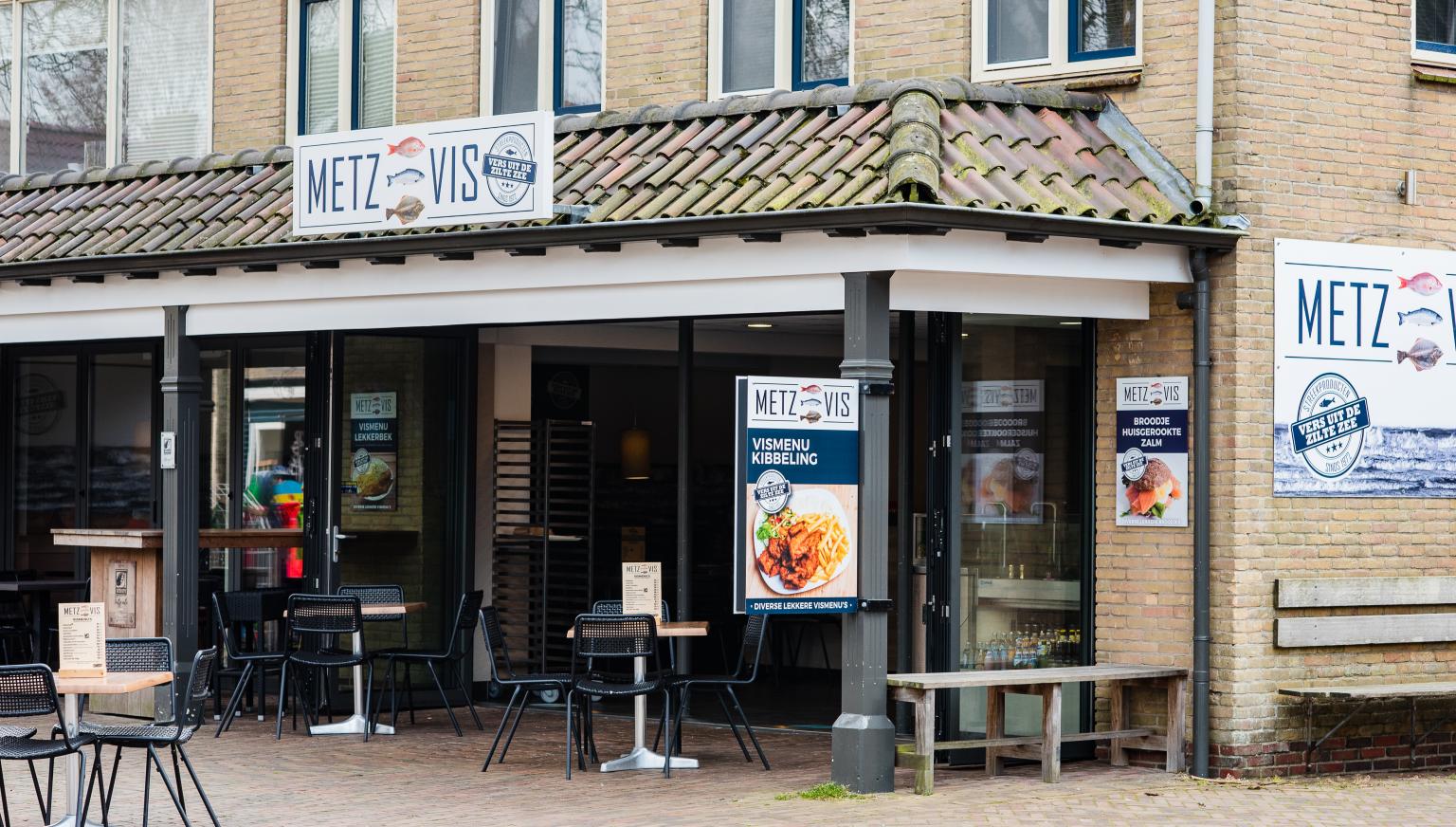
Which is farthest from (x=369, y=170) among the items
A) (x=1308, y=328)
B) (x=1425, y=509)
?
(x=1425, y=509)

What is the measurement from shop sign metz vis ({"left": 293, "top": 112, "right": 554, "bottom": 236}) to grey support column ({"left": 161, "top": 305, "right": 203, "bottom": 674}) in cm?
175

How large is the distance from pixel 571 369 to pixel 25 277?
14.2ft

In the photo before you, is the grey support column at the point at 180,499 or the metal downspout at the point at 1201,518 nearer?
the metal downspout at the point at 1201,518

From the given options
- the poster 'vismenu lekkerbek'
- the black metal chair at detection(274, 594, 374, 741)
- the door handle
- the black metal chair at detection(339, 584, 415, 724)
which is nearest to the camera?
the poster 'vismenu lekkerbek'

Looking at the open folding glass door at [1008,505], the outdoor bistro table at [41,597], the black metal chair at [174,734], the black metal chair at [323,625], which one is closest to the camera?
the black metal chair at [174,734]

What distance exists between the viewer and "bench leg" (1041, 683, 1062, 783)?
→ 10.4 meters

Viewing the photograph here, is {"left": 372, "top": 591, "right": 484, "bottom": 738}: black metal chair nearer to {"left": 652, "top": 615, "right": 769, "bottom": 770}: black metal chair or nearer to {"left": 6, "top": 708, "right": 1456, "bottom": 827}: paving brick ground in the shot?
{"left": 6, "top": 708, "right": 1456, "bottom": 827}: paving brick ground

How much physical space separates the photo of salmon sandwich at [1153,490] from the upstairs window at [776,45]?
10.4ft

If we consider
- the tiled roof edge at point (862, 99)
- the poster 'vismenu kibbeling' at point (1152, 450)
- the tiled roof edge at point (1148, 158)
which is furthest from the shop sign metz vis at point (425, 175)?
the poster 'vismenu kibbeling' at point (1152, 450)

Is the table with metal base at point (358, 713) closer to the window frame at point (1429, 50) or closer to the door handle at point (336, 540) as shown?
the door handle at point (336, 540)

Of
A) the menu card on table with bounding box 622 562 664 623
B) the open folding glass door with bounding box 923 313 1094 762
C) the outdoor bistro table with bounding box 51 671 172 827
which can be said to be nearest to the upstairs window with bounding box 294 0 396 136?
the menu card on table with bounding box 622 562 664 623

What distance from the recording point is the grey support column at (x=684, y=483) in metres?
12.3

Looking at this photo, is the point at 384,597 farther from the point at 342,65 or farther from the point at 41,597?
the point at 342,65

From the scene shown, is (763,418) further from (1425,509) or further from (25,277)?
(25,277)
